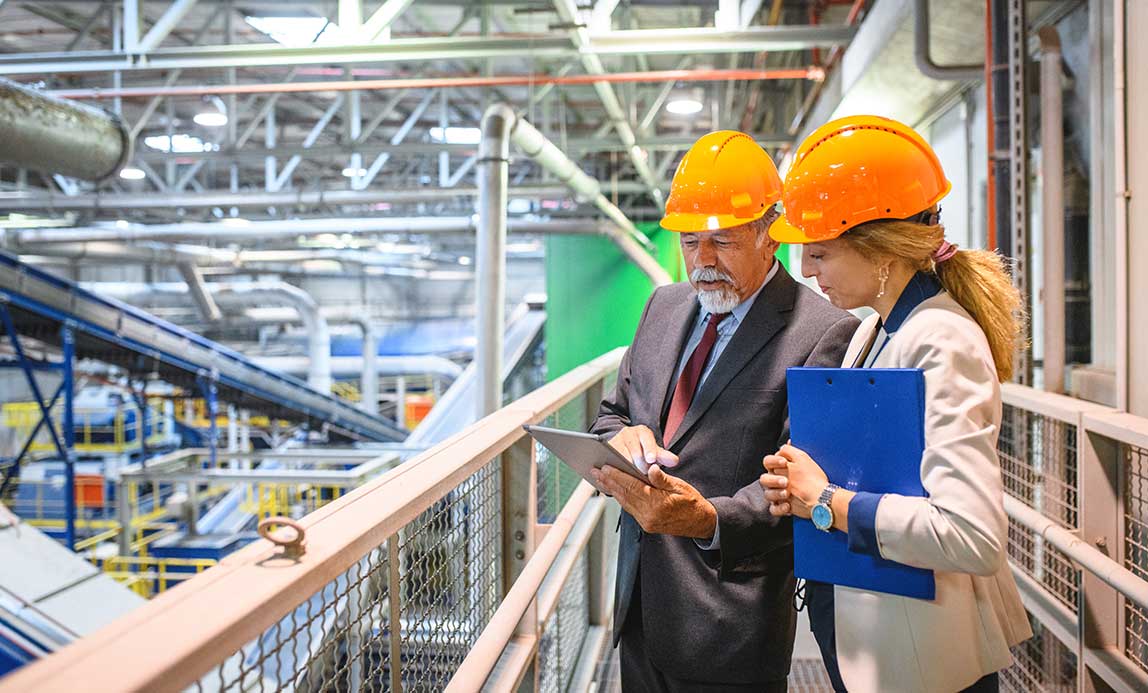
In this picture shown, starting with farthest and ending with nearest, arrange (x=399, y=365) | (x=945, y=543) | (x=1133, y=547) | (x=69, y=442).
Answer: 1. (x=399, y=365)
2. (x=69, y=442)
3. (x=1133, y=547)
4. (x=945, y=543)

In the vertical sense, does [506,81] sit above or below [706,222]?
above

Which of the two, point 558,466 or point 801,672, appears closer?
point 801,672

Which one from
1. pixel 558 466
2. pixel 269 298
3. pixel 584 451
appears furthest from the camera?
pixel 269 298

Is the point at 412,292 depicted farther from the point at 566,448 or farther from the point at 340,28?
the point at 566,448

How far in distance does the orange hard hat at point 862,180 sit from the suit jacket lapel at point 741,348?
0.33 m

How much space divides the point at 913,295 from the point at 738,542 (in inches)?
23.2

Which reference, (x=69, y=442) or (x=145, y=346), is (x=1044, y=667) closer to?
(x=69, y=442)

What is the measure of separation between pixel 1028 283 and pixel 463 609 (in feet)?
9.11

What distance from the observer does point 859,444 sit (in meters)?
1.30

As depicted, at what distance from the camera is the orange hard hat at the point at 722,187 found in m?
1.87

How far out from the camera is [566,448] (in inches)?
62.1

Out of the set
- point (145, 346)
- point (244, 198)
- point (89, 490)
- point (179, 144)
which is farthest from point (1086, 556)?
point (89, 490)

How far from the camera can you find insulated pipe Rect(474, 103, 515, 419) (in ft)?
16.2

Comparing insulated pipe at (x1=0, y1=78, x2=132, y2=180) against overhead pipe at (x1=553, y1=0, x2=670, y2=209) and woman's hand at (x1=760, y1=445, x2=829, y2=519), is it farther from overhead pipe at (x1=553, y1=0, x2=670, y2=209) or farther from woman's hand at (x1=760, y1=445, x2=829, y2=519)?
woman's hand at (x1=760, y1=445, x2=829, y2=519)
